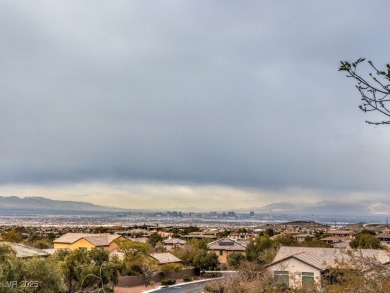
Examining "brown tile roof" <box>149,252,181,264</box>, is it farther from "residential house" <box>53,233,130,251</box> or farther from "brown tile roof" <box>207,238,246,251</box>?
"brown tile roof" <box>207,238,246,251</box>

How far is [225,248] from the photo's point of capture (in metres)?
82.4

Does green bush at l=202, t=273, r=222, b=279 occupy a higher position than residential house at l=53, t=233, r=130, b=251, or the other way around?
residential house at l=53, t=233, r=130, b=251

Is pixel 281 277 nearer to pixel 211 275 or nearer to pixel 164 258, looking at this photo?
pixel 211 275

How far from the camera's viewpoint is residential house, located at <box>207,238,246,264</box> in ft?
267

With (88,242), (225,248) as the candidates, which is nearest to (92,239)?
(88,242)

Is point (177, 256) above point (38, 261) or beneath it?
beneath

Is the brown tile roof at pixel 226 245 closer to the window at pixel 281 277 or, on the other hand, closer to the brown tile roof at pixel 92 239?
the brown tile roof at pixel 92 239

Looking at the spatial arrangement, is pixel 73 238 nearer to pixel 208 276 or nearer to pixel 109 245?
pixel 109 245

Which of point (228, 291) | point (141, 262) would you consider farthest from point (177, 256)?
point (228, 291)

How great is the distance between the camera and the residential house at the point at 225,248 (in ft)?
267

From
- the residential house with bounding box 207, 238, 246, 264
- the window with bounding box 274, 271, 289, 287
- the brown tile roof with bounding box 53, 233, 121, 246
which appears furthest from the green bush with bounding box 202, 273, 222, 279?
the window with bounding box 274, 271, 289, 287

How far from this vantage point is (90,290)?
43812 mm

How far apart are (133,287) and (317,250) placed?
23.1 meters

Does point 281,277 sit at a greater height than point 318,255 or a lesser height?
lesser
